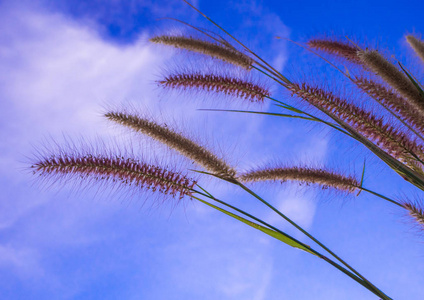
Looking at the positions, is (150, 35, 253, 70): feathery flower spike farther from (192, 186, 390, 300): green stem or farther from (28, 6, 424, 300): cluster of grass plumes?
(192, 186, 390, 300): green stem

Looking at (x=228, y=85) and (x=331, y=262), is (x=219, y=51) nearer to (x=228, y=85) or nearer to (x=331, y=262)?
(x=228, y=85)

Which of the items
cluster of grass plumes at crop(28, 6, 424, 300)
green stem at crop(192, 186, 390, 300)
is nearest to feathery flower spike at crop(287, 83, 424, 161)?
cluster of grass plumes at crop(28, 6, 424, 300)

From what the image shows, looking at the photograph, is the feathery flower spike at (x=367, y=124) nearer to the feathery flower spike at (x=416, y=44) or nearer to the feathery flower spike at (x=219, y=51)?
the feathery flower spike at (x=219, y=51)

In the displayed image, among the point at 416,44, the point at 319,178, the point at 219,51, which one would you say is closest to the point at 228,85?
the point at 219,51

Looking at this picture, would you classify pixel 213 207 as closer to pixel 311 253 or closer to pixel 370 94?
pixel 311 253

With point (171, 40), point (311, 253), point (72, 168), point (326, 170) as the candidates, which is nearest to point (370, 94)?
point (326, 170)
